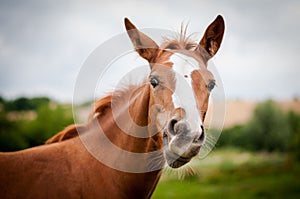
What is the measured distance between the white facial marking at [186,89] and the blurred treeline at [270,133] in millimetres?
46429

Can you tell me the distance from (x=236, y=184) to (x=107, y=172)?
1612 inches

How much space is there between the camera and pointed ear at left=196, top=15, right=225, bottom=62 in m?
4.67

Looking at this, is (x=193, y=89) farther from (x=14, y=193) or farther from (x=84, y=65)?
(x=14, y=193)

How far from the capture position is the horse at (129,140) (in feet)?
13.7

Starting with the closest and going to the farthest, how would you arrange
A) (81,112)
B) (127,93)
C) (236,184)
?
(127,93)
(81,112)
(236,184)

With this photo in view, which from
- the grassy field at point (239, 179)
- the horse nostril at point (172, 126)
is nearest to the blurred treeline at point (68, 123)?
the grassy field at point (239, 179)

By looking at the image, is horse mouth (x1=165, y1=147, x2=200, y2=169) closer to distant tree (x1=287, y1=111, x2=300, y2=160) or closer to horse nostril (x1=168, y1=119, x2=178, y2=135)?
horse nostril (x1=168, y1=119, x2=178, y2=135)

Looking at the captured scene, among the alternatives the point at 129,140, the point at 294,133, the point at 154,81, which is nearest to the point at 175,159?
the point at 129,140

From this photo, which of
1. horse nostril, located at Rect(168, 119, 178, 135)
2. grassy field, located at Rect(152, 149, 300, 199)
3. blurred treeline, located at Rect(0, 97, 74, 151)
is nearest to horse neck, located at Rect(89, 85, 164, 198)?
horse nostril, located at Rect(168, 119, 178, 135)

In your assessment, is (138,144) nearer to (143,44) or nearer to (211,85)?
(211,85)

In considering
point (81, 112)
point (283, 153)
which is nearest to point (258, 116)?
point (283, 153)

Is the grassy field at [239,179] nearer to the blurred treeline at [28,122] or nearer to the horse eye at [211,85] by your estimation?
the blurred treeline at [28,122]

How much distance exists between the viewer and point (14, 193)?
4.50 meters

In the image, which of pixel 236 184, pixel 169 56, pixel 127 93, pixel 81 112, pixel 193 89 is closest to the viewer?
pixel 193 89
